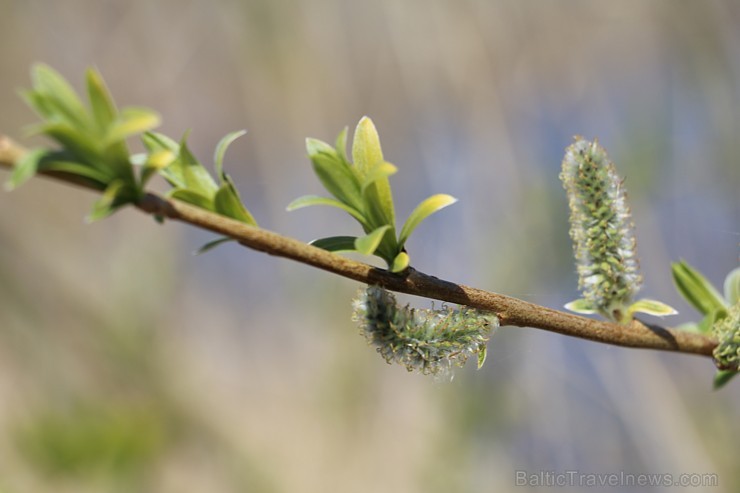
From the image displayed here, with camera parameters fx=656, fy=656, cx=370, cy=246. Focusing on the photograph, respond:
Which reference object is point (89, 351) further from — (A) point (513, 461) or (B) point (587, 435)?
(B) point (587, 435)

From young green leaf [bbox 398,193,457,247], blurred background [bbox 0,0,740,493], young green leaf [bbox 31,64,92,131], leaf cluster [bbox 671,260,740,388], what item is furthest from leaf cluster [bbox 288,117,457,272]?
blurred background [bbox 0,0,740,493]

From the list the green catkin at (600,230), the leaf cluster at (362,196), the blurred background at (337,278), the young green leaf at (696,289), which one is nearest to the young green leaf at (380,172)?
the leaf cluster at (362,196)

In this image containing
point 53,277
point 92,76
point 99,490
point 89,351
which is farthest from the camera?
point 53,277

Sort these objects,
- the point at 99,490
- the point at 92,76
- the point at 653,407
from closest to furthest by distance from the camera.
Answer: the point at 92,76 → the point at 99,490 → the point at 653,407

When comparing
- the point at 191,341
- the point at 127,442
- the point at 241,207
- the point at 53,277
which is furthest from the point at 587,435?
the point at 53,277

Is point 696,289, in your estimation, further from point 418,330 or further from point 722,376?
point 418,330
